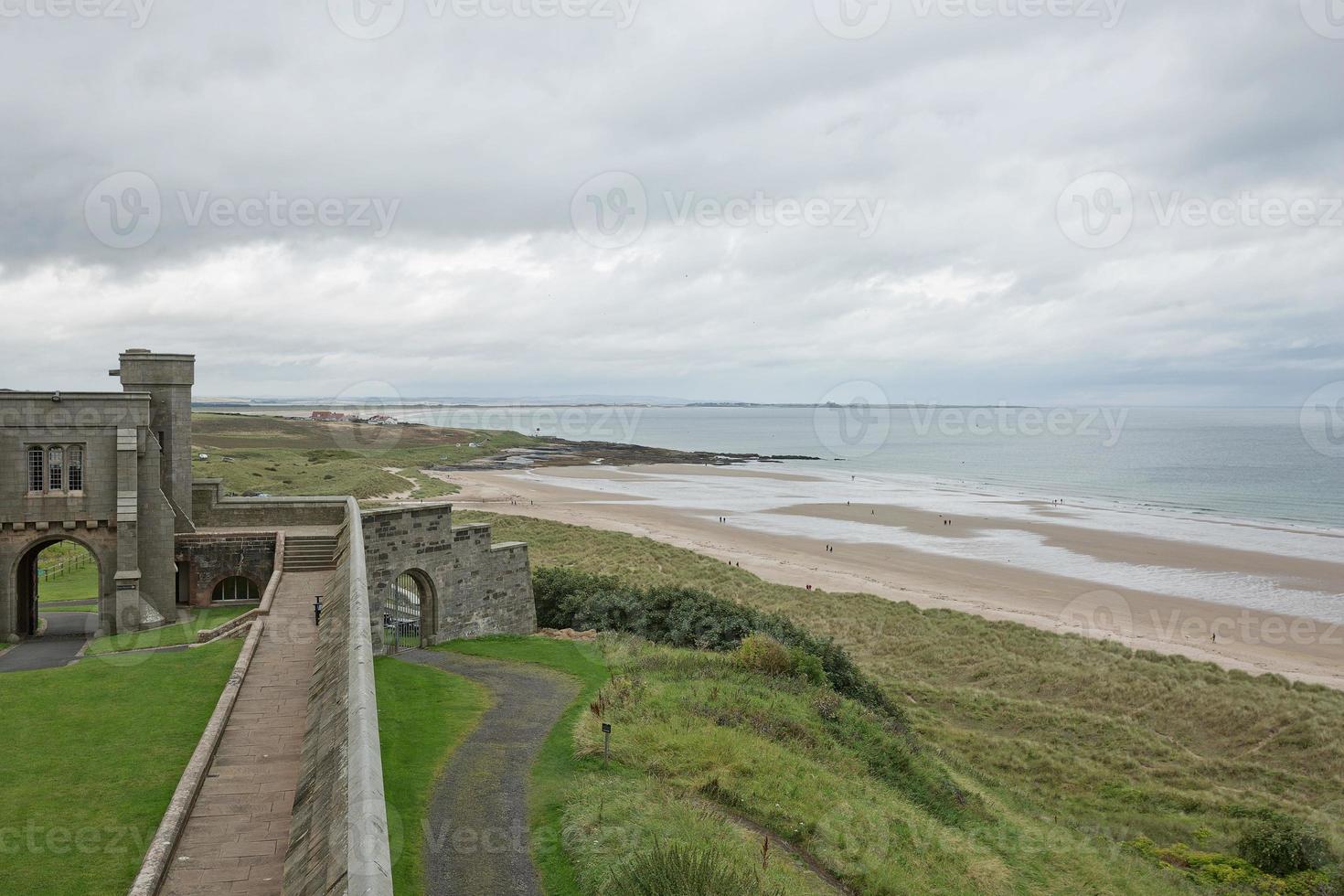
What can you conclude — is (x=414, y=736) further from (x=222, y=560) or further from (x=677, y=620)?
(x=677, y=620)

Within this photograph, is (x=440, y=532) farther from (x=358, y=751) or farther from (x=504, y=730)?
(x=358, y=751)

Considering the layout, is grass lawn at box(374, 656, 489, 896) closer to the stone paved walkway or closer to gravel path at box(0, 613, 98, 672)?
the stone paved walkway

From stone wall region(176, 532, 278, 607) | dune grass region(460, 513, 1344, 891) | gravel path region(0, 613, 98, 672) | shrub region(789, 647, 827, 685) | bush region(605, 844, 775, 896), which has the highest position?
stone wall region(176, 532, 278, 607)

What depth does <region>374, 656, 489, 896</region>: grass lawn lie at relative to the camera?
36.1 feet

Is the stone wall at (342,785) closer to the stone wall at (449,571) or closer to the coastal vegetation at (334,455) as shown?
the stone wall at (449,571)

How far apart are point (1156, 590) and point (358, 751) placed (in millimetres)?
45938

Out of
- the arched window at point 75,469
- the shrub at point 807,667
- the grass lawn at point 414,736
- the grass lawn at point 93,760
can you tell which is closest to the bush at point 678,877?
the grass lawn at point 414,736

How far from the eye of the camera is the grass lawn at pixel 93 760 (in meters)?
8.99

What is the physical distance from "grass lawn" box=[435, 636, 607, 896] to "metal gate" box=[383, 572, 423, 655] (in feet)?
4.47

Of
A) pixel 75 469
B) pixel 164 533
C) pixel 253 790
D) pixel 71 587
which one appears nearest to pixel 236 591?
pixel 164 533

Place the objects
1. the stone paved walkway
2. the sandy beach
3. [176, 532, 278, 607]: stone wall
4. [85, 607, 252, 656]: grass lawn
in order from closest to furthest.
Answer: the stone paved walkway
[85, 607, 252, 656]: grass lawn
[176, 532, 278, 607]: stone wall
the sandy beach

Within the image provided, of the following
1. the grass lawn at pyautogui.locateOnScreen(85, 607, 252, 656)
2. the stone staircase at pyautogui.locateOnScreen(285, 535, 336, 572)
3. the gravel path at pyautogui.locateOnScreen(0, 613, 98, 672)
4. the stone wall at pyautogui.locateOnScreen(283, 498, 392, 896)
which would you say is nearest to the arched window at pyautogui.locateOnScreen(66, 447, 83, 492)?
the gravel path at pyautogui.locateOnScreen(0, 613, 98, 672)

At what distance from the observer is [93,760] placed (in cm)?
1152

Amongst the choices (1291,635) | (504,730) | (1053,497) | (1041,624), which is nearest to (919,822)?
(504,730)
